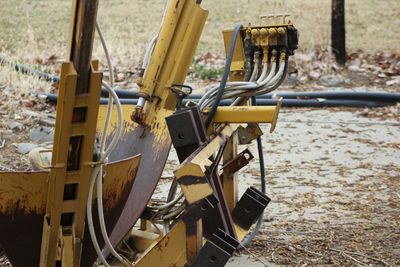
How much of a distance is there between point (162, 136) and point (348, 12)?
42.4 feet

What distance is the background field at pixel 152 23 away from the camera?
11.3 m

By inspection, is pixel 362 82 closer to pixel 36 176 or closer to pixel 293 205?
pixel 293 205

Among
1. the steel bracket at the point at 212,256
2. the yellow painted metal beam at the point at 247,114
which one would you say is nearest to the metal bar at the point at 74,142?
the steel bracket at the point at 212,256

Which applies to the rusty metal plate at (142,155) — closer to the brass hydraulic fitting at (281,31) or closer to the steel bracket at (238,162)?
the steel bracket at (238,162)

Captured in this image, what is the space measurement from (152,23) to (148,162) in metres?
11.8

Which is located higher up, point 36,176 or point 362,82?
point 36,176

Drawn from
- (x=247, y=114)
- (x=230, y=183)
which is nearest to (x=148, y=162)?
(x=230, y=183)

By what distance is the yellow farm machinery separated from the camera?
271 cm

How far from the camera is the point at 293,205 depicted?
16.6 ft

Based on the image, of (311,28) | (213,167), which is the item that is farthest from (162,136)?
(311,28)

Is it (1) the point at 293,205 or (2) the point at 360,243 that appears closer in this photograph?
(2) the point at 360,243

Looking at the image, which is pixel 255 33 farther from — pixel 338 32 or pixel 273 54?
pixel 338 32

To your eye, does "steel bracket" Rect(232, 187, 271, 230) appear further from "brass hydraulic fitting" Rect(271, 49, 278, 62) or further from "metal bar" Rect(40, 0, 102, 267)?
"metal bar" Rect(40, 0, 102, 267)

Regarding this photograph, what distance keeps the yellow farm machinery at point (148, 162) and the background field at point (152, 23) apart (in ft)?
22.1
